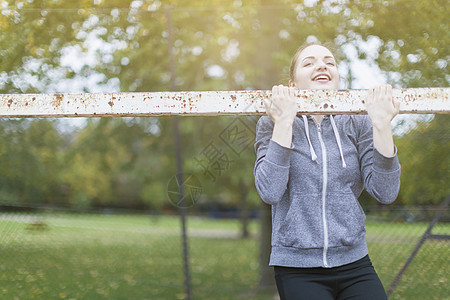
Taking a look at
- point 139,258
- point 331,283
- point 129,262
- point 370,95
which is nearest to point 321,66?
point 370,95

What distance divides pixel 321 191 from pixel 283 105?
305 mm

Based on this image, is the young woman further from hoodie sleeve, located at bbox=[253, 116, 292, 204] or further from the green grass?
the green grass

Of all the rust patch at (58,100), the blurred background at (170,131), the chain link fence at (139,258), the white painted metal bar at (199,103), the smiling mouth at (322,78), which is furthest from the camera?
the blurred background at (170,131)

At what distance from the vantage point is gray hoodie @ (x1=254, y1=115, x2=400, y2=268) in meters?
1.28

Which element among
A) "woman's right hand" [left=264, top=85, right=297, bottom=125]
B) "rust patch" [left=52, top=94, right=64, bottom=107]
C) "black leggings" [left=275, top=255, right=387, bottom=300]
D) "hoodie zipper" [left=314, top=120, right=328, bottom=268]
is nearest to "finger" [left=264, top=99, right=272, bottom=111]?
"woman's right hand" [left=264, top=85, right=297, bottom=125]

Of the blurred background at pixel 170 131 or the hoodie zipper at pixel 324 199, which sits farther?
the blurred background at pixel 170 131

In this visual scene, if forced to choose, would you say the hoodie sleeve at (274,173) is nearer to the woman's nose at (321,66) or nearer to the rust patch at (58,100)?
the woman's nose at (321,66)

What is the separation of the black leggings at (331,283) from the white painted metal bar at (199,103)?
0.49 metres

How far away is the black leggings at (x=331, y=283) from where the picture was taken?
4.24 ft

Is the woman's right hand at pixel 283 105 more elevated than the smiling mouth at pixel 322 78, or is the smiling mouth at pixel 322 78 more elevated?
the smiling mouth at pixel 322 78

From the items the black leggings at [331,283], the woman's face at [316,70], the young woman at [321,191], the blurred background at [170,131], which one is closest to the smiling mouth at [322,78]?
the woman's face at [316,70]

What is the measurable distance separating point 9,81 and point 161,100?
2847 mm

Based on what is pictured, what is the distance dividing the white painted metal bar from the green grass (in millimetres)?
2181

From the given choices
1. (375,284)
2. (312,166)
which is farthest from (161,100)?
(375,284)
